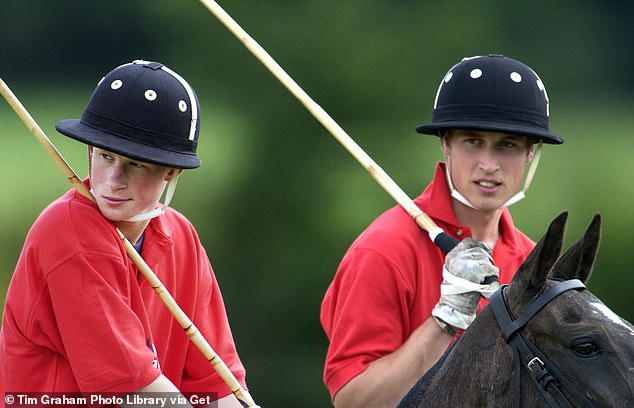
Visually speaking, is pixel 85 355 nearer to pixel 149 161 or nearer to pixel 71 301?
pixel 71 301

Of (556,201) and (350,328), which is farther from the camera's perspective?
(556,201)

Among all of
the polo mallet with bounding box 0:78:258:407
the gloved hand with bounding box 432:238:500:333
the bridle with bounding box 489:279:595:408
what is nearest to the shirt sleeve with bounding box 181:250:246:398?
the polo mallet with bounding box 0:78:258:407

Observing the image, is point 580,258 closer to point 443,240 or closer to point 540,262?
point 540,262

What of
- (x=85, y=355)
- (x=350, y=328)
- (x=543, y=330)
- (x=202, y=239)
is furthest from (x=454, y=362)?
(x=202, y=239)

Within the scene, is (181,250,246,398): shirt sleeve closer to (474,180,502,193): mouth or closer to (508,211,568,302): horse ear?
(474,180,502,193): mouth

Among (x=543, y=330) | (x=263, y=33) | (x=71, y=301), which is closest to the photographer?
(x=543, y=330)

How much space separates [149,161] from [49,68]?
3714 mm

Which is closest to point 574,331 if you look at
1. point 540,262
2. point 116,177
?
point 540,262

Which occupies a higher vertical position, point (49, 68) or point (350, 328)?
point (49, 68)

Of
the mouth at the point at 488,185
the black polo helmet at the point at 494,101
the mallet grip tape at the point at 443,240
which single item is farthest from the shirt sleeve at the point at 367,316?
the black polo helmet at the point at 494,101

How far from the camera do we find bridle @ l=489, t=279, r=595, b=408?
9.81ft

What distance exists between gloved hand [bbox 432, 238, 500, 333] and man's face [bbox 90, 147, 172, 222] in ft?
3.23

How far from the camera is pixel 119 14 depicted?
7.29 m

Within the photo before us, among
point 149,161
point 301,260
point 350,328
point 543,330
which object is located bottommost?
point 301,260
